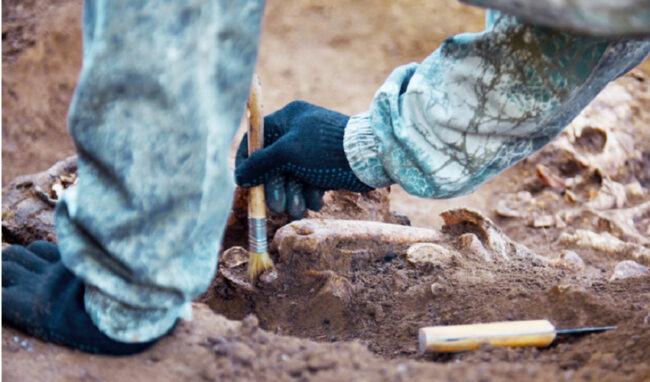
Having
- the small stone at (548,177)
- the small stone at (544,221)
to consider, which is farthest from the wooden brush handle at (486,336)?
the small stone at (548,177)

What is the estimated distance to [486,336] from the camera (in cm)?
151

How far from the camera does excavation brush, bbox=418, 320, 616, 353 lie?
151 cm

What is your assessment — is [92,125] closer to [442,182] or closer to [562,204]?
[442,182]

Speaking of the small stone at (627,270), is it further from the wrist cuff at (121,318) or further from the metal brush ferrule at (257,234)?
the wrist cuff at (121,318)

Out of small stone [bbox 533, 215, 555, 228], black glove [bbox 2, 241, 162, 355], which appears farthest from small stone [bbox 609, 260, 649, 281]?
black glove [bbox 2, 241, 162, 355]

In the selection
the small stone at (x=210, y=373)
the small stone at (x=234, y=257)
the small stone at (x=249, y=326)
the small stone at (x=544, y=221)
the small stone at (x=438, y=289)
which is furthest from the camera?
the small stone at (x=544, y=221)

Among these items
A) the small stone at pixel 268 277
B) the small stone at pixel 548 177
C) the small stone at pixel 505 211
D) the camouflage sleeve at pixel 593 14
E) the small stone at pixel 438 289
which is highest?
the camouflage sleeve at pixel 593 14

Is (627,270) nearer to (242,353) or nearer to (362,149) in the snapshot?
(362,149)

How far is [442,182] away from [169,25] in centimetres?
95

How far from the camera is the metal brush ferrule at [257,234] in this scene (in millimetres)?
2145

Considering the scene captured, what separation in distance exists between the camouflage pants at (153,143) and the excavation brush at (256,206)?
0.74m

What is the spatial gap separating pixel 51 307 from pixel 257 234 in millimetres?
842

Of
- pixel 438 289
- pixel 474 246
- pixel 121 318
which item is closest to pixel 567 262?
pixel 474 246

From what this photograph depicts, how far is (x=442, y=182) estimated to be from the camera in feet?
5.87
